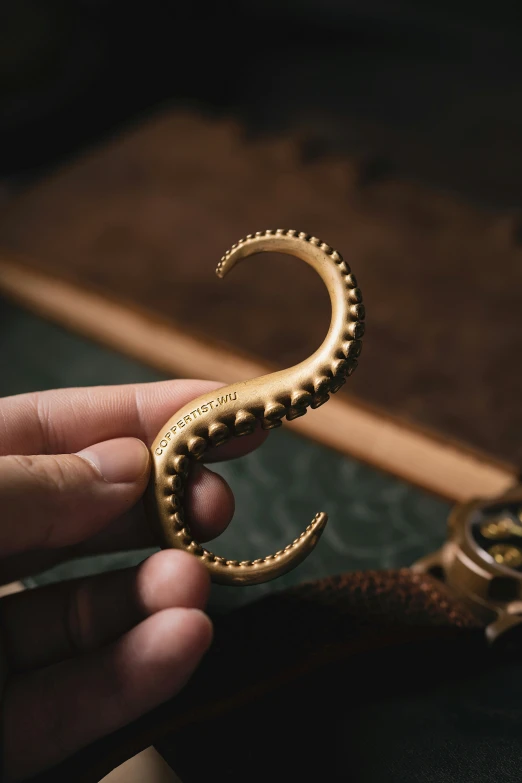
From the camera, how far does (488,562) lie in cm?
59

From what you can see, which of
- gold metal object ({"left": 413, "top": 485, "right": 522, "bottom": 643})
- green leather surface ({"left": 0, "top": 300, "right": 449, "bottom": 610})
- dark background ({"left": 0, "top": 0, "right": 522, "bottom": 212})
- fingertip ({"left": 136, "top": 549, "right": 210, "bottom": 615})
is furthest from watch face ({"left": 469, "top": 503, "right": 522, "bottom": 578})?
dark background ({"left": 0, "top": 0, "right": 522, "bottom": 212})

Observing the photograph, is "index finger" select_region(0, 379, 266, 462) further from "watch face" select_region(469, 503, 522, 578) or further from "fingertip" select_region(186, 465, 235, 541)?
"watch face" select_region(469, 503, 522, 578)

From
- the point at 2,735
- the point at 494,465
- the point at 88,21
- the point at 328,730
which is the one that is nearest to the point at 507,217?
the point at 494,465

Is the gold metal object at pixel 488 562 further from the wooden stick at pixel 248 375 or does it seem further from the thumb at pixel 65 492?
the thumb at pixel 65 492

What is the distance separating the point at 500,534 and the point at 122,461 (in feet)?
1.01

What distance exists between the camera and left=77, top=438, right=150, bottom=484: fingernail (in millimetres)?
491

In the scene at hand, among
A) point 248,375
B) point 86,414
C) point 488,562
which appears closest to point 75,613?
point 86,414

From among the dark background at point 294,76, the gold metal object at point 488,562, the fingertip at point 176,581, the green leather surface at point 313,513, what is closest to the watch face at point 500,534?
the gold metal object at point 488,562

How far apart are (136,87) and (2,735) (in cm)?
159

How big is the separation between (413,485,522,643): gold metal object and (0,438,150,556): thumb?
0.85 feet

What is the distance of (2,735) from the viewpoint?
46 cm

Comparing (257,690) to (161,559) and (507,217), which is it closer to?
(161,559)

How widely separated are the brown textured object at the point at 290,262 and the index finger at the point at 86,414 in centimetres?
33

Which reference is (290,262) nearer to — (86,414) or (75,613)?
(86,414)
